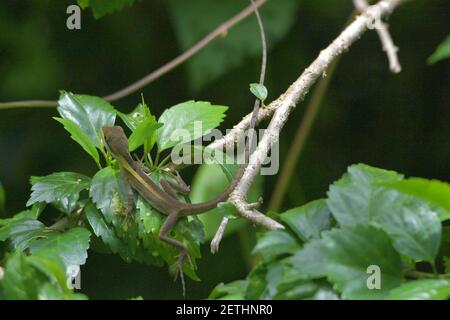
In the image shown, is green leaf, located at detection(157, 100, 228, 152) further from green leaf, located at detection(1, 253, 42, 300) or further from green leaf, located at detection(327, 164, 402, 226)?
green leaf, located at detection(1, 253, 42, 300)

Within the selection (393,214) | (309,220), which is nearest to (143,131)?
(309,220)

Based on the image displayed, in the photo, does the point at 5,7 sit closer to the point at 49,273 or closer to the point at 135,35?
the point at 135,35

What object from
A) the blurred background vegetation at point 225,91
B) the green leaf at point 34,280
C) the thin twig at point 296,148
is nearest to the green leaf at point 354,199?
the green leaf at point 34,280

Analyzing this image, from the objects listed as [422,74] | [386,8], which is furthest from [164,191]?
[422,74]

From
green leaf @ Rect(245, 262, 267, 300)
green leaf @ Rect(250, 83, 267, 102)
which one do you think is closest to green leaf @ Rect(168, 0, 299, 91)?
green leaf @ Rect(250, 83, 267, 102)

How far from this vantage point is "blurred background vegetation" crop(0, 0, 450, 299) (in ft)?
12.1

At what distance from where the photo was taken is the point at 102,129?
2.14 metres

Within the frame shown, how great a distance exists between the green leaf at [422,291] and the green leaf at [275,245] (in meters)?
0.19

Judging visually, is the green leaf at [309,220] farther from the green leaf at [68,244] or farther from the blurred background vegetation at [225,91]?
the blurred background vegetation at [225,91]

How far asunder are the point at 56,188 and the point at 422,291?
42.1 inches

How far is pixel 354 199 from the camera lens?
4.29 ft

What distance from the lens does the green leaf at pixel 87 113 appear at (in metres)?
2.05

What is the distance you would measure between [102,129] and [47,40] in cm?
179

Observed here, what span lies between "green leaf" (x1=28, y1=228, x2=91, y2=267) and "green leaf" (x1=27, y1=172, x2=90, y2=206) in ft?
0.32
